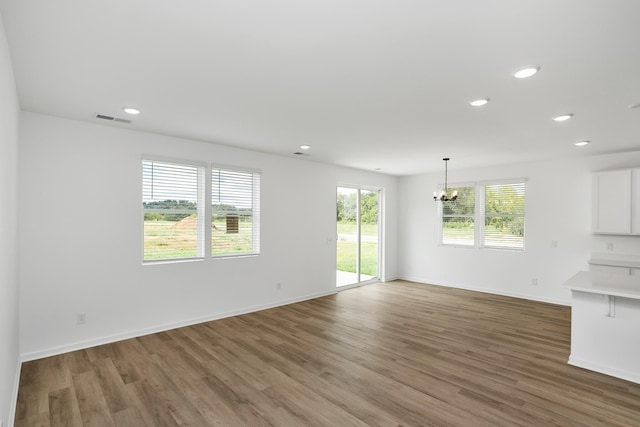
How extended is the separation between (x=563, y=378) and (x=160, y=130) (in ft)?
16.8

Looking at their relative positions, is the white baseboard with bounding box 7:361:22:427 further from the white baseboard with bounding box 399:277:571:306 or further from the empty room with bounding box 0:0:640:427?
the white baseboard with bounding box 399:277:571:306

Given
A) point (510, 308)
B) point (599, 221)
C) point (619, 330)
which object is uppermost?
point (599, 221)

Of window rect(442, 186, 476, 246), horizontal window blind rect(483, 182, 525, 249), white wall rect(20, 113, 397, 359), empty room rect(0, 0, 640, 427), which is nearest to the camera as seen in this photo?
empty room rect(0, 0, 640, 427)

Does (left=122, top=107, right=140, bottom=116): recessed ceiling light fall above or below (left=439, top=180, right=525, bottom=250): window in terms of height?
above

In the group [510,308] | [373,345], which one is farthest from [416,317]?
[510,308]

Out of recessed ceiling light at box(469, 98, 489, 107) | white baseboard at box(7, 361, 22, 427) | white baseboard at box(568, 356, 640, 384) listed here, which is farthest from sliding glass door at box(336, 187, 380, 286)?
white baseboard at box(7, 361, 22, 427)

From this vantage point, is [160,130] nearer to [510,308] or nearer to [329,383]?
[329,383]

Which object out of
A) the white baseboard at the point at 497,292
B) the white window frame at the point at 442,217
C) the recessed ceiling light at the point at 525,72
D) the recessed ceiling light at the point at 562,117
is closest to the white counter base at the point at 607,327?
the recessed ceiling light at the point at 562,117

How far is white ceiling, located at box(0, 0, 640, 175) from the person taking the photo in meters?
1.69

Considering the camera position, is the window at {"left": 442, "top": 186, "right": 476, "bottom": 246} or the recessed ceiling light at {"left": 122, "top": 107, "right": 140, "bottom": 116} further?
the window at {"left": 442, "top": 186, "right": 476, "bottom": 246}

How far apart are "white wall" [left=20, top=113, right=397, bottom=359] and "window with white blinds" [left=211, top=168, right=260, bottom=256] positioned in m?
0.16

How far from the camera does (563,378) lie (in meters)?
3.06

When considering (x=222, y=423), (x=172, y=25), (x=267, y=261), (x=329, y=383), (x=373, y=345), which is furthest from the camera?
(x=267, y=261)


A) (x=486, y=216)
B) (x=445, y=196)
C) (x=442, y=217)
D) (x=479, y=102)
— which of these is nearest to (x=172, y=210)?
(x=479, y=102)
